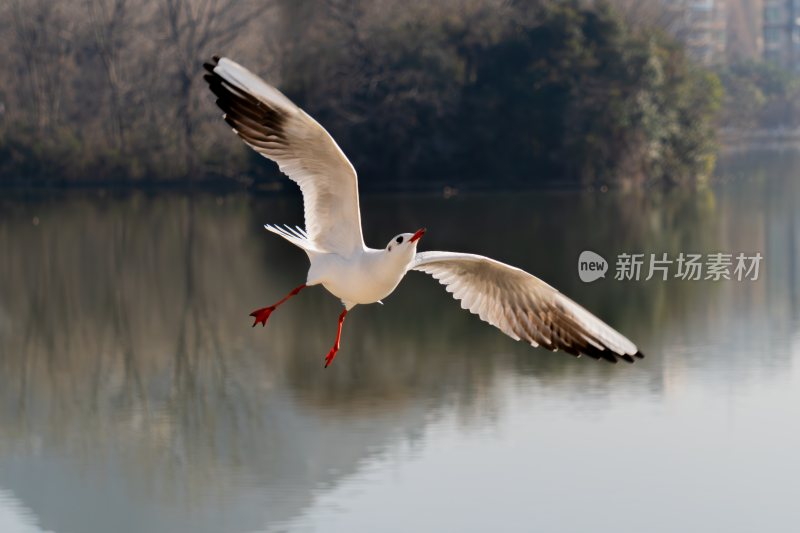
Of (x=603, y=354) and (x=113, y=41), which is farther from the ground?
(x=113, y=41)

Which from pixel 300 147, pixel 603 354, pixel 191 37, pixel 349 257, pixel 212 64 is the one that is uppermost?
pixel 191 37

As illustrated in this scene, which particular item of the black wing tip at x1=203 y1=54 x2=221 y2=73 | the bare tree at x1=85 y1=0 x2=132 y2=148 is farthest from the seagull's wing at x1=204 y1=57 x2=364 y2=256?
the bare tree at x1=85 y1=0 x2=132 y2=148

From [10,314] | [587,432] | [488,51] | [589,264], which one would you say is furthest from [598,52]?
[587,432]

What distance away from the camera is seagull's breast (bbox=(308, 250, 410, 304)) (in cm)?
595

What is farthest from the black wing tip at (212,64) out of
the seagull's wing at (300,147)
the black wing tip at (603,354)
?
the black wing tip at (603,354)

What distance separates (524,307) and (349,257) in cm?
81

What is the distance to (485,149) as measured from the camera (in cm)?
3030

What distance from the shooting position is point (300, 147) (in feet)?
20.4

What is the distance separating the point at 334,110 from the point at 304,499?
1955 cm

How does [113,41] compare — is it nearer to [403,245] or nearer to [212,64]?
[212,64]

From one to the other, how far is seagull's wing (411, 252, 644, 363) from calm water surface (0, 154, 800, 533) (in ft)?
10.4

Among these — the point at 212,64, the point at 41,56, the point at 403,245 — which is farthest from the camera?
the point at 41,56

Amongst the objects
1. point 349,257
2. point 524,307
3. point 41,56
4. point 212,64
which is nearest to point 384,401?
point 524,307

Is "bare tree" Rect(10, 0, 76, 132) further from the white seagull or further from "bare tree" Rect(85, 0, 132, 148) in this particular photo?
the white seagull
